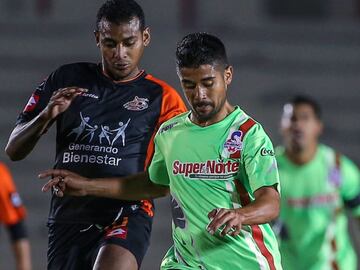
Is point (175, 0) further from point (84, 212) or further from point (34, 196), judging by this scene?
point (84, 212)

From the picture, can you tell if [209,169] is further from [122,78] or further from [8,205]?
[8,205]

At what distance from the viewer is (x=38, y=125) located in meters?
5.77

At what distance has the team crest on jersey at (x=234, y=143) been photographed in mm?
5305

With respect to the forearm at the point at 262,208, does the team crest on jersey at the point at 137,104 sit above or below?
above

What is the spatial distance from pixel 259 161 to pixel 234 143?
18 cm

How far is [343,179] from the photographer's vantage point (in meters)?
9.12

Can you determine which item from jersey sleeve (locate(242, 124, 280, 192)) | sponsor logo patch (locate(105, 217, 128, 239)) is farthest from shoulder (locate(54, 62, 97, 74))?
jersey sleeve (locate(242, 124, 280, 192))

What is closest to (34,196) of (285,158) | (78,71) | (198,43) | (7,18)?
(7,18)

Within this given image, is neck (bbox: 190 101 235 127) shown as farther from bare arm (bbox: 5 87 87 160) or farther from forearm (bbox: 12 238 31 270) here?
forearm (bbox: 12 238 31 270)

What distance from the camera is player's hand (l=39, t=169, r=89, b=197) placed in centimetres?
555

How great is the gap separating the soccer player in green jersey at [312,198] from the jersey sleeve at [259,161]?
3.70 meters

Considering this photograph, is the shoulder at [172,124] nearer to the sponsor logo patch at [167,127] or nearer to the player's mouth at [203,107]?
the sponsor logo patch at [167,127]

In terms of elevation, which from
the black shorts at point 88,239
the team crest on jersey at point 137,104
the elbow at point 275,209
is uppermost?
the team crest on jersey at point 137,104

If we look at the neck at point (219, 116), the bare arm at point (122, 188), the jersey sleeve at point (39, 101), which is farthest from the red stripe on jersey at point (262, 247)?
the jersey sleeve at point (39, 101)
